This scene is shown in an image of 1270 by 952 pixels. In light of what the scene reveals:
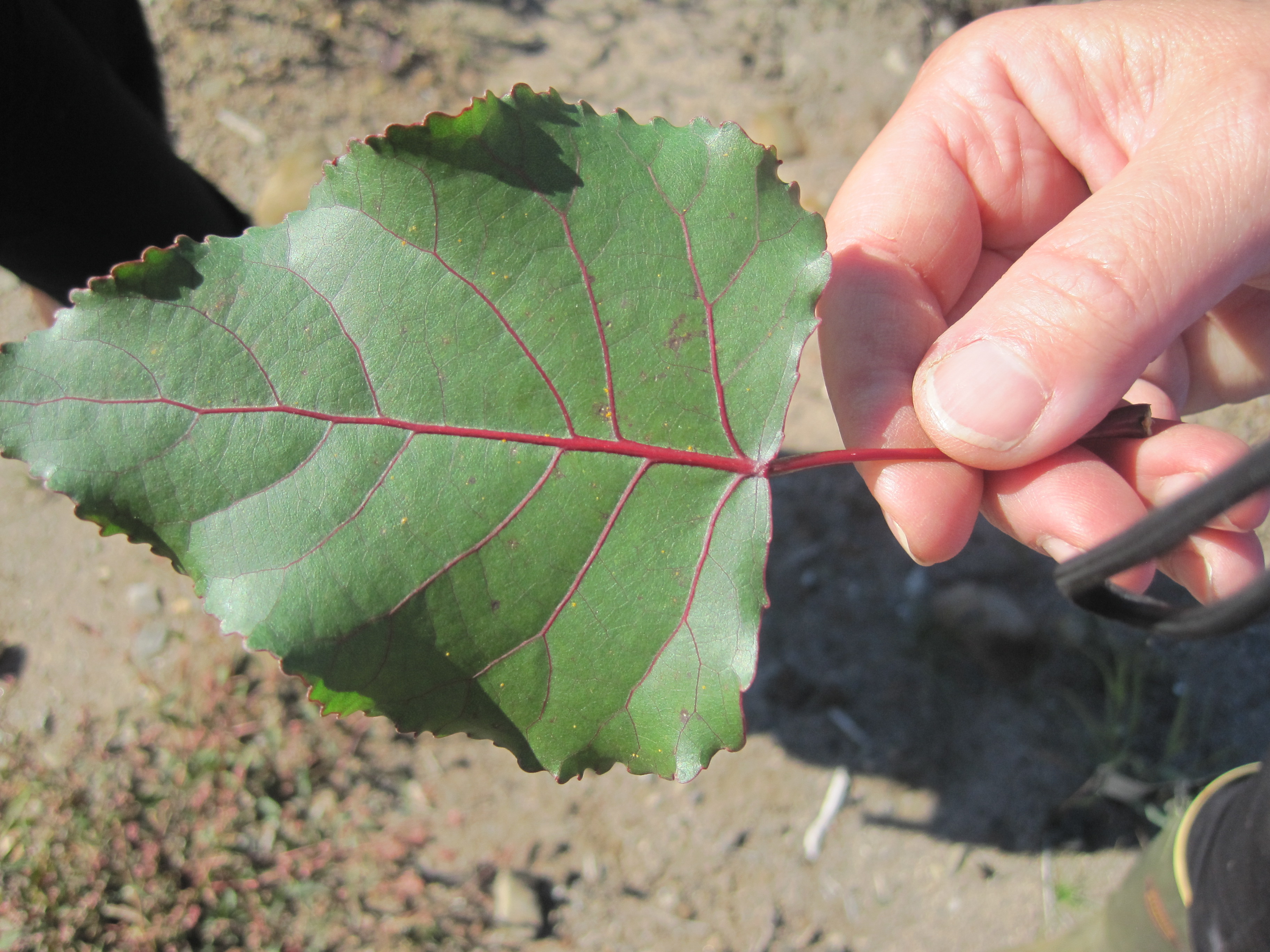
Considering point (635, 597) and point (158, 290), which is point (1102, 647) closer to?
point (635, 597)

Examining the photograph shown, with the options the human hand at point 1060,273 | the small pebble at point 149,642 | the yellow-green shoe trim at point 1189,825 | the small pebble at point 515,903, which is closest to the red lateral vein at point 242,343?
the human hand at point 1060,273

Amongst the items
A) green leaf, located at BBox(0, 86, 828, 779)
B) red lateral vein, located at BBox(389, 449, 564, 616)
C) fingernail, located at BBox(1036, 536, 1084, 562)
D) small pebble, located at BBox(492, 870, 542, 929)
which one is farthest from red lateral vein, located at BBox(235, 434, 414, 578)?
small pebble, located at BBox(492, 870, 542, 929)

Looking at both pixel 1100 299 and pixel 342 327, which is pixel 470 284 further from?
pixel 1100 299

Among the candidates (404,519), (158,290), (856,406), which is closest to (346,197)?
(158,290)

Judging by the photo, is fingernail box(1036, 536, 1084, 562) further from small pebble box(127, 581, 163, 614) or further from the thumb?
small pebble box(127, 581, 163, 614)

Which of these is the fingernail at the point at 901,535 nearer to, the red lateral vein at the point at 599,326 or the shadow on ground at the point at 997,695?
the red lateral vein at the point at 599,326
